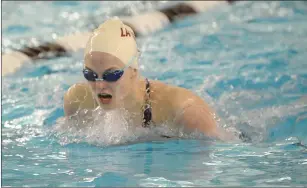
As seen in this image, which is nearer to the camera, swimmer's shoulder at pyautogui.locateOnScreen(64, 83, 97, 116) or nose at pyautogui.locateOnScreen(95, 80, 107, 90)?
nose at pyautogui.locateOnScreen(95, 80, 107, 90)

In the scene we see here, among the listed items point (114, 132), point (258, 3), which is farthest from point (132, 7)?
point (114, 132)

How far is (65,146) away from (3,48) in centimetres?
292

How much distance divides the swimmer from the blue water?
0.11 m

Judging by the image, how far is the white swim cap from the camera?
3.23 metres

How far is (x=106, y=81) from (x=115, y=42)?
214 mm

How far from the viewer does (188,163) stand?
9.89ft

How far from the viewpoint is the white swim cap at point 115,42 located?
323 cm

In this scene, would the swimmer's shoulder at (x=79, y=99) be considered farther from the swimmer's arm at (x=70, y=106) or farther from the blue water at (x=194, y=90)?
the blue water at (x=194, y=90)

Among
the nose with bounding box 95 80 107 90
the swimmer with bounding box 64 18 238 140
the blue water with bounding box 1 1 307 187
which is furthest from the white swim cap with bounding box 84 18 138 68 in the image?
the blue water with bounding box 1 1 307 187

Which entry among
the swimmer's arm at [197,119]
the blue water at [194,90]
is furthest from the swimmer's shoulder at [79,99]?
the swimmer's arm at [197,119]

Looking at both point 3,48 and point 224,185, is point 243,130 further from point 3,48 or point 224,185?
point 3,48

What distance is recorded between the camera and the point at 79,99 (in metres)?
3.63

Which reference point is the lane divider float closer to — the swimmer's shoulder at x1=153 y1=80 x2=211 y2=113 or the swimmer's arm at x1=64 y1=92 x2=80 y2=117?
the swimmer's arm at x1=64 y1=92 x2=80 y2=117

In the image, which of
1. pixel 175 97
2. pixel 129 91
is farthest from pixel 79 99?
pixel 175 97
